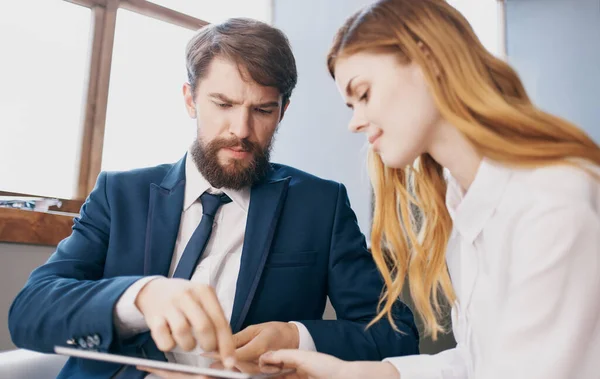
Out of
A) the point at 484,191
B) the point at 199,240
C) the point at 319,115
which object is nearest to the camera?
the point at 484,191

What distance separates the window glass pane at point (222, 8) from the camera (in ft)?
9.53

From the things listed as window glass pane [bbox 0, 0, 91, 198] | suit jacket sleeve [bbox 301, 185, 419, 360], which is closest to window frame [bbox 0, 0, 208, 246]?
window glass pane [bbox 0, 0, 91, 198]

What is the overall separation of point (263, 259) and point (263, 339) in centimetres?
30

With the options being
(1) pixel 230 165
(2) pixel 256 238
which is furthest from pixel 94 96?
(2) pixel 256 238

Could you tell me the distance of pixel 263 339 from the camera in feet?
3.77

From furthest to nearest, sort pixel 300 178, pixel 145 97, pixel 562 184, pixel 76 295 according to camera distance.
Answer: pixel 145 97
pixel 300 178
pixel 76 295
pixel 562 184

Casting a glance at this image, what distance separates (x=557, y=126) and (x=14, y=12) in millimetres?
2039

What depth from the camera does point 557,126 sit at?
0.96 meters

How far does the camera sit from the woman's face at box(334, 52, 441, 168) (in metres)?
1.03

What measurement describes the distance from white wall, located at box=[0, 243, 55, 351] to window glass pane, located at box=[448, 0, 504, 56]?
11.8ft

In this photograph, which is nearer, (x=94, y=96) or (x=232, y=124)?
(x=232, y=124)

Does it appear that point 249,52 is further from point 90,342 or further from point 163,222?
point 90,342

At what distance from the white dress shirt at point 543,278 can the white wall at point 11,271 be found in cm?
136

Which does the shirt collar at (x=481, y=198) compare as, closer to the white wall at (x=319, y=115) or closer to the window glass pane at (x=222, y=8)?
the white wall at (x=319, y=115)
